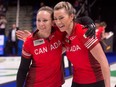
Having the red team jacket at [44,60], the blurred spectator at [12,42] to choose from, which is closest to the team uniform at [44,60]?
the red team jacket at [44,60]

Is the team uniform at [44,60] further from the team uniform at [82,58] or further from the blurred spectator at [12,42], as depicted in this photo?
the blurred spectator at [12,42]

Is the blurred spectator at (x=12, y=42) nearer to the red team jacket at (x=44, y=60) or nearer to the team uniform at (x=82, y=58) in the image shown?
the red team jacket at (x=44, y=60)

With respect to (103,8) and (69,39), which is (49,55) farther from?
(103,8)

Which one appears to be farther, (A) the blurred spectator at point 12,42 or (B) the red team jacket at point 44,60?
(A) the blurred spectator at point 12,42

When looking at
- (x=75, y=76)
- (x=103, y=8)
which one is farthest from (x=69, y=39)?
(x=103, y=8)

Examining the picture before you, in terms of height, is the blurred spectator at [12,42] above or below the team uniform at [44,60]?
below

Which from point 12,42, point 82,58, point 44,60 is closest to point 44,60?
point 44,60

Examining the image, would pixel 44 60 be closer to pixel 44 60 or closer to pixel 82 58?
pixel 44 60

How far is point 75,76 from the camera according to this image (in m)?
2.59

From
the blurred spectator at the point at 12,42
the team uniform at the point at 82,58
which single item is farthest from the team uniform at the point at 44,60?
the blurred spectator at the point at 12,42

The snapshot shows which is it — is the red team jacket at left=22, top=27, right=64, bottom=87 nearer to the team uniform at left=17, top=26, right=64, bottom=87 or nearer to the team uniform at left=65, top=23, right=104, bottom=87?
the team uniform at left=17, top=26, right=64, bottom=87

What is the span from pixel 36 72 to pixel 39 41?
263mm

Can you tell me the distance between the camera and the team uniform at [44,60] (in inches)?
98.4

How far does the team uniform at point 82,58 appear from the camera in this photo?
242 centimetres
